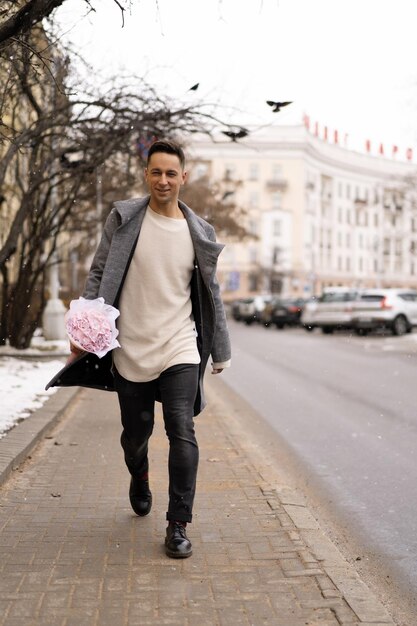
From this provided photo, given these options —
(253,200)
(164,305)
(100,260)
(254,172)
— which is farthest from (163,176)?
(253,200)

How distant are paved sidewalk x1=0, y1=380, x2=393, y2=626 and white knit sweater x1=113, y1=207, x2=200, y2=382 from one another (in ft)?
3.07

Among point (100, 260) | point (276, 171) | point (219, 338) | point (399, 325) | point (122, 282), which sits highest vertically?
point (276, 171)

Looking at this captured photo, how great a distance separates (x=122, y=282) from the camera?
4.70 m

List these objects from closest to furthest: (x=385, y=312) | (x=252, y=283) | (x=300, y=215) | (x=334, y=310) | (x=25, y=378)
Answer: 1. (x=25, y=378)
2. (x=385, y=312)
3. (x=334, y=310)
4. (x=252, y=283)
5. (x=300, y=215)

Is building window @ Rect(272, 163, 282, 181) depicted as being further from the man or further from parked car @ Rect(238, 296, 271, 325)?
the man

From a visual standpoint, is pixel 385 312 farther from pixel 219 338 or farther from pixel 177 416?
pixel 177 416

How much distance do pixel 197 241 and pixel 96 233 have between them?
2242cm

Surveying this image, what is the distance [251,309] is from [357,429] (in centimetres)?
4115

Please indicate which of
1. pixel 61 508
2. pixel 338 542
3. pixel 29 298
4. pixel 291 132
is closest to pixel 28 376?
pixel 29 298

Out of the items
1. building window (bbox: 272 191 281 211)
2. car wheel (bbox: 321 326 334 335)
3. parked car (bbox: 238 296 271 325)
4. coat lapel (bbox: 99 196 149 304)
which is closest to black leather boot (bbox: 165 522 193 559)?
coat lapel (bbox: 99 196 149 304)

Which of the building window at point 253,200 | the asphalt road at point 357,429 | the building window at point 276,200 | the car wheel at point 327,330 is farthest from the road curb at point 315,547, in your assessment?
the building window at point 276,200

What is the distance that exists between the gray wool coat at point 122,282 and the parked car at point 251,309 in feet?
144

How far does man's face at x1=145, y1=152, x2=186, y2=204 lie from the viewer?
468 cm

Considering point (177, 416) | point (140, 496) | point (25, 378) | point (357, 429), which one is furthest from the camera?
point (25, 378)
